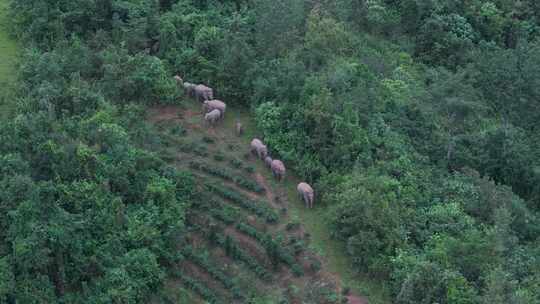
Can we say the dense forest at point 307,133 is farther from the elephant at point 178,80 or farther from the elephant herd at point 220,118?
the elephant at point 178,80

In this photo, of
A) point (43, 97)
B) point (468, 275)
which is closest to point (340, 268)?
point (468, 275)

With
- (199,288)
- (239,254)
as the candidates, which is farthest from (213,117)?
(199,288)

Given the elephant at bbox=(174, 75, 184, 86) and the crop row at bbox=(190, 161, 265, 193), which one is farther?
the elephant at bbox=(174, 75, 184, 86)

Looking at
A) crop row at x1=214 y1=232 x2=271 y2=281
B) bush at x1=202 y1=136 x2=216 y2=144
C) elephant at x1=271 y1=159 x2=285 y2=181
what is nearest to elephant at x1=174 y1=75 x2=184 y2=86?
bush at x1=202 y1=136 x2=216 y2=144

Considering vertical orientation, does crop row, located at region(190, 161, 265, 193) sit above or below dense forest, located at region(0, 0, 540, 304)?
below

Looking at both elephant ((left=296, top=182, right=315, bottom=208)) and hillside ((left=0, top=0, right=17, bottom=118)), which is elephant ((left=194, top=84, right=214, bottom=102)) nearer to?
elephant ((left=296, top=182, right=315, bottom=208))

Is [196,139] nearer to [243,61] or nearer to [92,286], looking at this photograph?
[243,61]

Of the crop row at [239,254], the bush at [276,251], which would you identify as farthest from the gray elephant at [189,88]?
the bush at [276,251]

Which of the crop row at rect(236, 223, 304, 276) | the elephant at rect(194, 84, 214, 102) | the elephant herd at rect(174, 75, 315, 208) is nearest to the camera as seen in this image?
the crop row at rect(236, 223, 304, 276)
